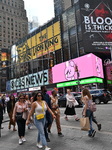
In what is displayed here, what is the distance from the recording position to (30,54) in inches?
2019

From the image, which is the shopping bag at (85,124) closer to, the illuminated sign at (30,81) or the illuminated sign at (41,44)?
the illuminated sign at (41,44)

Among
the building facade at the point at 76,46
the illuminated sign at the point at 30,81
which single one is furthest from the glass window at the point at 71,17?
the illuminated sign at the point at 30,81

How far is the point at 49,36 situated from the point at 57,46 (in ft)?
14.8

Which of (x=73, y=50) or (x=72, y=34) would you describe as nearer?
(x=73, y=50)

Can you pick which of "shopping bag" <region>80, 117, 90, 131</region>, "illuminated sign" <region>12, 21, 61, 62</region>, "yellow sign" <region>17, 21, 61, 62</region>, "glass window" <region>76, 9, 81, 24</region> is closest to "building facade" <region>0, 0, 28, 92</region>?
"illuminated sign" <region>12, 21, 61, 62</region>

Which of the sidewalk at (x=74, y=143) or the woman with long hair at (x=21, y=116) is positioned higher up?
the woman with long hair at (x=21, y=116)

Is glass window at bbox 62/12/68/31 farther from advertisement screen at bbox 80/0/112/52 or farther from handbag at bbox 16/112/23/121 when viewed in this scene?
handbag at bbox 16/112/23/121

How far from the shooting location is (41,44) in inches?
1863

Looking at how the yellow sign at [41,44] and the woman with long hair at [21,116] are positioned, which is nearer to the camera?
the woman with long hair at [21,116]

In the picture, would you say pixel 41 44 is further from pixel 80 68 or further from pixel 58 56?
pixel 80 68

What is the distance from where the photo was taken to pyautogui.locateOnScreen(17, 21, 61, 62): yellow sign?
42.7 meters

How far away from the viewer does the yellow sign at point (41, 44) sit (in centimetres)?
4269

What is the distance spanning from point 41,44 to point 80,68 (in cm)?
1735

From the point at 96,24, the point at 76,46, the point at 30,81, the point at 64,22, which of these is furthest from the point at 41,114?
the point at 30,81
